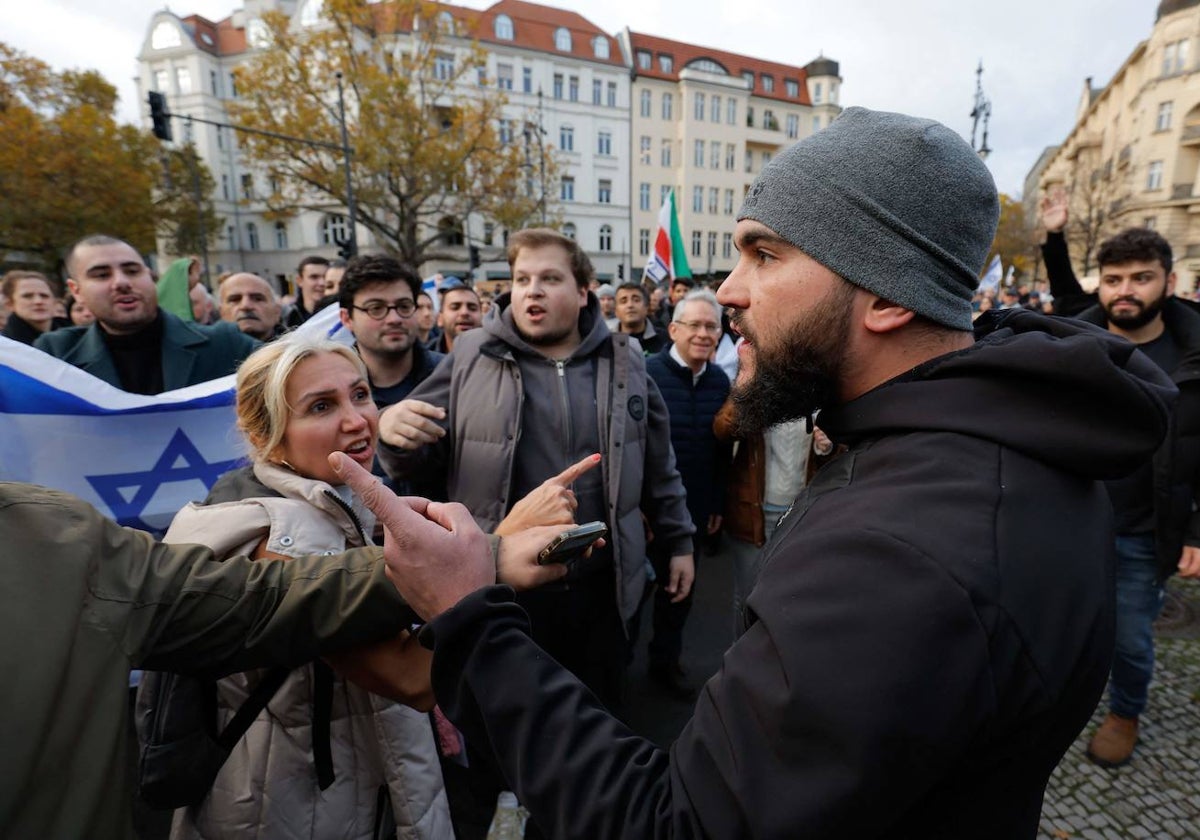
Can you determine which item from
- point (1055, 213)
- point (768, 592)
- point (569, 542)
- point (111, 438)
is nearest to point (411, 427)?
point (569, 542)

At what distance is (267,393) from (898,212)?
170 centimetres

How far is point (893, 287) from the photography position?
1.12 meters

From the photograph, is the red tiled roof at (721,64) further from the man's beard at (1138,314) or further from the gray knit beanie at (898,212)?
the gray knit beanie at (898,212)

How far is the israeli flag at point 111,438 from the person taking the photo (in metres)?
2.69

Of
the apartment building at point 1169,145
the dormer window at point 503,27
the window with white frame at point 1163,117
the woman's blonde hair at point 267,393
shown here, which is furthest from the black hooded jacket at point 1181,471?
the window with white frame at point 1163,117

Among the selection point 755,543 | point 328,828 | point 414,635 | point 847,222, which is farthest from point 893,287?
point 755,543

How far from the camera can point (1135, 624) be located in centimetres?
303

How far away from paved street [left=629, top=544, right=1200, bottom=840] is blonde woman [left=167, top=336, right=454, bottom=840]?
6.34 ft

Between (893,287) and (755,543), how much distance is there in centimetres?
270

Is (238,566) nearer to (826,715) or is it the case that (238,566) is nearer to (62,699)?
(62,699)

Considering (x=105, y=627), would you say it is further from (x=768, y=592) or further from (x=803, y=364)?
(x=803, y=364)

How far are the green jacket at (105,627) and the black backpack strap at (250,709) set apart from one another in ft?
0.60

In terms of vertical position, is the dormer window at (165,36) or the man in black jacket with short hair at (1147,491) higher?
the dormer window at (165,36)

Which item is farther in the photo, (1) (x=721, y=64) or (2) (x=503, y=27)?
(1) (x=721, y=64)
